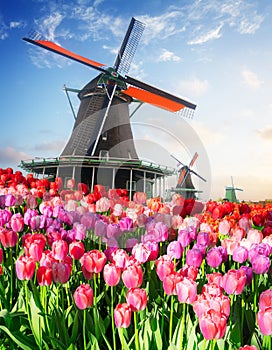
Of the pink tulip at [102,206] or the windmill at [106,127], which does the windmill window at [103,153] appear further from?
the pink tulip at [102,206]

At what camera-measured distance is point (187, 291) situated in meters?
1.76

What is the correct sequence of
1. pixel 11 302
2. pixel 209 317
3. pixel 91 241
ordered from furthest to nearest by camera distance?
pixel 91 241, pixel 11 302, pixel 209 317

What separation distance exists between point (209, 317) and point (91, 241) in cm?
215

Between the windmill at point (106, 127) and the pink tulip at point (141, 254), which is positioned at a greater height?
the windmill at point (106, 127)

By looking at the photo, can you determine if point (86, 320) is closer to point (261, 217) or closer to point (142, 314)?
point (142, 314)

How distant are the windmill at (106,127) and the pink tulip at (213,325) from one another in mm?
20169

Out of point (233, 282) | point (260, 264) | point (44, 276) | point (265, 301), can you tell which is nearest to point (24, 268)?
point (44, 276)

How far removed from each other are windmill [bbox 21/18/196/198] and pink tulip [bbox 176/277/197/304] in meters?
19.9

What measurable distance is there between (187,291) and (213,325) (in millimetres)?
315

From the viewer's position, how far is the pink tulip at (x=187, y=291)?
1755mm

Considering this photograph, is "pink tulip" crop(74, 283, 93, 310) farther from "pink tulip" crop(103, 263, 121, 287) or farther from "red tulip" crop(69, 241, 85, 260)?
"red tulip" crop(69, 241, 85, 260)

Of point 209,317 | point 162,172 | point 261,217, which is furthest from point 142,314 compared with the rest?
point 162,172

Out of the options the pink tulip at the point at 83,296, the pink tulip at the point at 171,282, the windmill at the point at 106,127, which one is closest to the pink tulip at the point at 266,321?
the pink tulip at the point at 171,282

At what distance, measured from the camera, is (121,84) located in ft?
74.8
